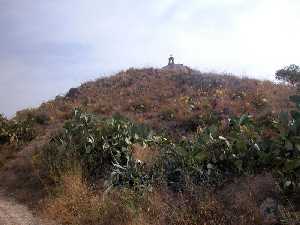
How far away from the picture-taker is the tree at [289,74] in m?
22.7

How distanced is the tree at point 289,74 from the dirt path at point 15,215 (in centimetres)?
1634

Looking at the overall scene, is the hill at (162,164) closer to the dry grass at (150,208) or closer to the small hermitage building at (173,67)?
the dry grass at (150,208)

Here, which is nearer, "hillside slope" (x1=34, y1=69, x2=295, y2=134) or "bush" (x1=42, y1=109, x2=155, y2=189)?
"bush" (x1=42, y1=109, x2=155, y2=189)

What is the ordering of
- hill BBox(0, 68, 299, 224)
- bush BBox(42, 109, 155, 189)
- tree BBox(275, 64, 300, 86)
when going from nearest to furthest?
hill BBox(0, 68, 299, 224)
bush BBox(42, 109, 155, 189)
tree BBox(275, 64, 300, 86)

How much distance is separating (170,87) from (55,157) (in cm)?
1147

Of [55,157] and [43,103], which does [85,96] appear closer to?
[43,103]

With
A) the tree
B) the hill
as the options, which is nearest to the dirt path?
the hill

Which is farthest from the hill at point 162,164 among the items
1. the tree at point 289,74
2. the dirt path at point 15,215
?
the tree at point 289,74

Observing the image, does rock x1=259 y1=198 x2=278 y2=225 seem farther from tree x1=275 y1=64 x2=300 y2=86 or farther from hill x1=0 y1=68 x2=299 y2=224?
tree x1=275 y1=64 x2=300 y2=86

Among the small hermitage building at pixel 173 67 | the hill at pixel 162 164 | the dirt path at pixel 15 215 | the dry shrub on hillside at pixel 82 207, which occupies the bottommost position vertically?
the dirt path at pixel 15 215

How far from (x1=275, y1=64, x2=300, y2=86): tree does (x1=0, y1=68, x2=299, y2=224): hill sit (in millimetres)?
4525

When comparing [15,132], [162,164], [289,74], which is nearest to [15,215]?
[162,164]

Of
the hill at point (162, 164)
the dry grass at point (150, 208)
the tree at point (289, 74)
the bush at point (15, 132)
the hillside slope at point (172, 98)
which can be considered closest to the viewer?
the dry grass at point (150, 208)

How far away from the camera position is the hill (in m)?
7.46
